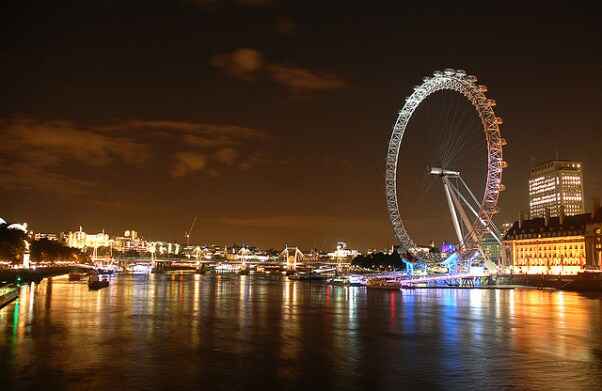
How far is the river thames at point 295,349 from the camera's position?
17.4m

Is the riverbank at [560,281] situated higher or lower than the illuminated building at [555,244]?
lower

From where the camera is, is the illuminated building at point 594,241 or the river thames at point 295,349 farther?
the illuminated building at point 594,241

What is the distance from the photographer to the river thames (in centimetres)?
1738

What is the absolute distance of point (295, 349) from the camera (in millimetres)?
23328

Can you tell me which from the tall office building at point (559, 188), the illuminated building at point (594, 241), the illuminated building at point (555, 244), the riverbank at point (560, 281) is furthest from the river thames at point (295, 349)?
the tall office building at point (559, 188)

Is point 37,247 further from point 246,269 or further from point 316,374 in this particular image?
point 316,374

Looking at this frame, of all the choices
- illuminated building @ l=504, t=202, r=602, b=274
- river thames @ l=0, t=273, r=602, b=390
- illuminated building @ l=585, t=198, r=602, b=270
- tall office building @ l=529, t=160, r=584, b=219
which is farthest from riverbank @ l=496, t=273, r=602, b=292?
tall office building @ l=529, t=160, r=584, b=219

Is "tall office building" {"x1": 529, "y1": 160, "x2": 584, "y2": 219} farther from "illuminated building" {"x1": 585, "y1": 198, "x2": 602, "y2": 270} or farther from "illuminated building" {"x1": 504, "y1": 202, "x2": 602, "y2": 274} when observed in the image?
"illuminated building" {"x1": 585, "y1": 198, "x2": 602, "y2": 270}

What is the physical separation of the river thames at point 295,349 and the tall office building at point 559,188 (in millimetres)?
112066

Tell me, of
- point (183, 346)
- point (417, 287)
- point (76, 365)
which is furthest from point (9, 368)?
point (417, 287)

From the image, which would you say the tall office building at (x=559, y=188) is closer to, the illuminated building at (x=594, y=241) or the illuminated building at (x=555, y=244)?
the illuminated building at (x=555, y=244)

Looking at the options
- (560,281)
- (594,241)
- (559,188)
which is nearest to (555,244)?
(594,241)

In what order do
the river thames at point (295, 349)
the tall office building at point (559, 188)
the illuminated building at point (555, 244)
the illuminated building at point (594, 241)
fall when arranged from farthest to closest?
the tall office building at point (559, 188), the illuminated building at point (555, 244), the illuminated building at point (594, 241), the river thames at point (295, 349)

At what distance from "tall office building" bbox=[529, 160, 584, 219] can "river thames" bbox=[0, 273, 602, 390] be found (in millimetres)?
112066
